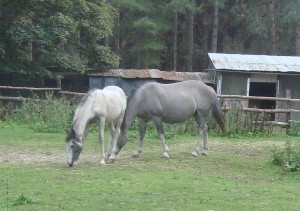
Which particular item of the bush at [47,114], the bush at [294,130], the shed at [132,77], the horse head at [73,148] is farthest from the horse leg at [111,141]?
the shed at [132,77]

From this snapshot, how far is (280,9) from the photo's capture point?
38469 millimetres

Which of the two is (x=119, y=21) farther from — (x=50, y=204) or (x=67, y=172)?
(x=50, y=204)

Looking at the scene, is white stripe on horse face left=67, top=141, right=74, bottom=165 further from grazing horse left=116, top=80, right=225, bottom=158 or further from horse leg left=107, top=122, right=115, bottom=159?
grazing horse left=116, top=80, right=225, bottom=158

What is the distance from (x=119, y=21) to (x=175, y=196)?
31364 mm

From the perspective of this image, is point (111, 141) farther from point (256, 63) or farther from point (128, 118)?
point (256, 63)

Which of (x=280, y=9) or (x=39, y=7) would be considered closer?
(x=39, y=7)

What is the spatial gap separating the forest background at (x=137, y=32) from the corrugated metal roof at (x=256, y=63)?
5.55 meters

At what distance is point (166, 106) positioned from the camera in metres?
12.6

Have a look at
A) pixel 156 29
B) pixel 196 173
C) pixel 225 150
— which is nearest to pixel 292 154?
pixel 196 173

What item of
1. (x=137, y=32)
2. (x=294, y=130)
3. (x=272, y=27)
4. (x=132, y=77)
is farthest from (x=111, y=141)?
Result: (x=272, y=27)

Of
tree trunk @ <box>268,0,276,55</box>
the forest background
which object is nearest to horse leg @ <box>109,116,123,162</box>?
the forest background

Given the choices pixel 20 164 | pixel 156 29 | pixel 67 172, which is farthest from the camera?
pixel 156 29

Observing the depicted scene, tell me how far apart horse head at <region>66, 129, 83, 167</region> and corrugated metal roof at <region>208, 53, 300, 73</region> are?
44.8 feet

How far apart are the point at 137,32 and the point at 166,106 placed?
24815 mm
